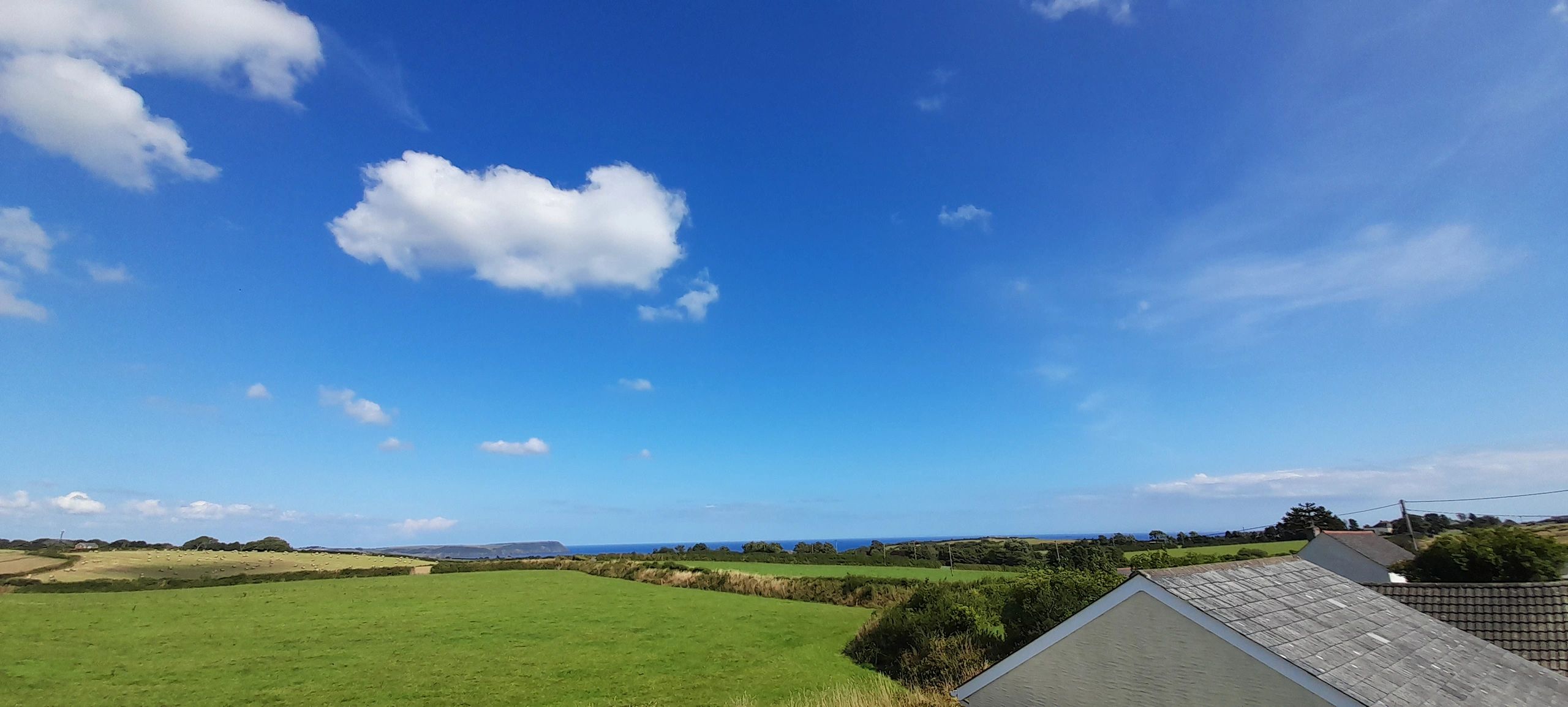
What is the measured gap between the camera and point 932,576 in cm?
4509

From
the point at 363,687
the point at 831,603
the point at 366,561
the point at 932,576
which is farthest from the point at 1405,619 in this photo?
the point at 366,561

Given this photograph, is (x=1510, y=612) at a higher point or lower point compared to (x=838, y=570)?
higher

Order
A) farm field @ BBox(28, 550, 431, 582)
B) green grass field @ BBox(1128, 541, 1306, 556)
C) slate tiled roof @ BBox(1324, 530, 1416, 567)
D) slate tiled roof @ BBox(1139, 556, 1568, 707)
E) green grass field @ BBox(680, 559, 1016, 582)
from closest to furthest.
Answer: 1. slate tiled roof @ BBox(1139, 556, 1568, 707)
2. slate tiled roof @ BBox(1324, 530, 1416, 567)
3. farm field @ BBox(28, 550, 431, 582)
4. green grass field @ BBox(680, 559, 1016, 582)
5. green grass field @ BBox(1128, 541, 1306, 556)

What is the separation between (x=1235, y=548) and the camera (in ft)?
199

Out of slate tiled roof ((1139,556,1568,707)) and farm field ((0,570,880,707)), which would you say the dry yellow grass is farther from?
slate tiled roof ((1139,556,1568,707))

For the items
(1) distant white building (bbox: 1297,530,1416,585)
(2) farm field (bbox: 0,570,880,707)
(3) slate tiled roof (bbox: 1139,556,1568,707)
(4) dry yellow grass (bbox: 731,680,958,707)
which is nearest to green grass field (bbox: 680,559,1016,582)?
(2) farm field (bbox: 0,570,880,707)

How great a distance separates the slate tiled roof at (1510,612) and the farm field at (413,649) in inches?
510

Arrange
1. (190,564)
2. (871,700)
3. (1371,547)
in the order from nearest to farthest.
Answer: (871,700), (1371,547), (190,564)

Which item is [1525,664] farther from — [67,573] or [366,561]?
[366,561]

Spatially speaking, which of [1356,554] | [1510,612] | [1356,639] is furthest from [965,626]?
[1356,554]

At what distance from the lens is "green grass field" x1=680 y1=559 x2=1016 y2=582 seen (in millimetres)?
45844

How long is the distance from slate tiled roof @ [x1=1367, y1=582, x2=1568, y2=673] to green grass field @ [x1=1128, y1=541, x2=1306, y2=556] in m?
46.4

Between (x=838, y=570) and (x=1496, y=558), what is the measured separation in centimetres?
3899

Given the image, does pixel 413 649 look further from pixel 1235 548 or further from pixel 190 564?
pixel 1235 548
